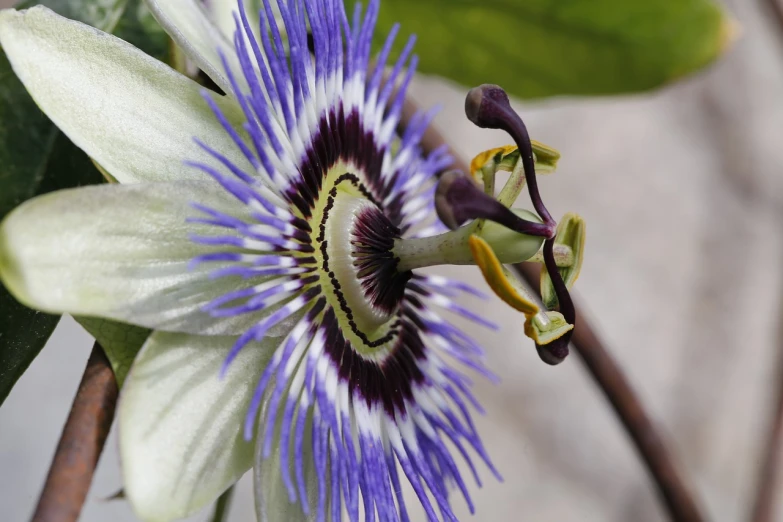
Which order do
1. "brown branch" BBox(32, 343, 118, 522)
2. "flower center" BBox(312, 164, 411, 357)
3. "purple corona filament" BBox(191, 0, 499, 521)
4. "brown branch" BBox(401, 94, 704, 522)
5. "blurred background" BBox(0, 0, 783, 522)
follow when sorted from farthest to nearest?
"blurred background" BBox(0, 0, 783, 522) → "brown branch" BBox(401, 94, 704, 522) → "flower center" BBox(312, 164, 411, 357) → "purple corona filament" BBox(191, 0, 499, 521) → "brown branch" BBox(32, 343, 118, 522)

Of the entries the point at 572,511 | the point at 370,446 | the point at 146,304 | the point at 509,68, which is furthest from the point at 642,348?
the point at 146,304

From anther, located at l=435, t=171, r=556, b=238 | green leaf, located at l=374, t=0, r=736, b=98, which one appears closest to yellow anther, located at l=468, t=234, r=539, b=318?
anther, located at l=435, t=171, r=556, b=238

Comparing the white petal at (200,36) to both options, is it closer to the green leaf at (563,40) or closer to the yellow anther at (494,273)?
the yellow anther at (494,273)

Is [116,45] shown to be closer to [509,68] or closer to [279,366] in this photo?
[279,366]

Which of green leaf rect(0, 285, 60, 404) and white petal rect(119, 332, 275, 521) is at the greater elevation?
→ green leaf rect(0, 285, 60, 404)

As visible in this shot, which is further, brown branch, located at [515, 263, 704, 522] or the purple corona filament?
brown branch, located at [515, 263, 704, 522]

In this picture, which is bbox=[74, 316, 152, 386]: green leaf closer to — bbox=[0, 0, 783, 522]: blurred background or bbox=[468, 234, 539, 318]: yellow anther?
bbox=[468, 234, 539, 318]: yellow anther
